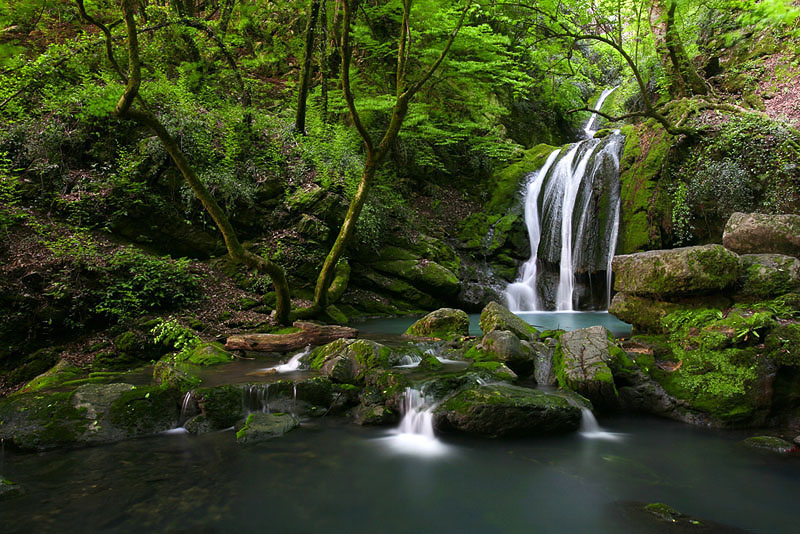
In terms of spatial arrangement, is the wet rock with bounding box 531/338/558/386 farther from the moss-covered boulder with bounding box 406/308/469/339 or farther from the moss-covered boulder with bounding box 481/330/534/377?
the moss-covered boulder with bounding box 406/308/469/339

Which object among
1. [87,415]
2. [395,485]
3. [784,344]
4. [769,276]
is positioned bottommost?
[395,485]

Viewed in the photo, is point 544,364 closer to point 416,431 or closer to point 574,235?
point 416,431

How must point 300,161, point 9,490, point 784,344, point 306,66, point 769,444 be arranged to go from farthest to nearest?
point 306,66 → point 300,161 → point 784,344 → point 769,444 → point 9,490

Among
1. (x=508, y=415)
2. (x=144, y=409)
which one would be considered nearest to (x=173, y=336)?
(x=144, y=409)

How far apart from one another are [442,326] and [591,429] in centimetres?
402

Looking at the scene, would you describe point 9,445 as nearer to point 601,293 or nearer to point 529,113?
point 601,293

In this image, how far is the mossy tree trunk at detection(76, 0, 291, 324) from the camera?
551 cm

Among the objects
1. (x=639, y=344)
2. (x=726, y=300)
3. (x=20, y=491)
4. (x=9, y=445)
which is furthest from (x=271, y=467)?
(x=726, y=300)

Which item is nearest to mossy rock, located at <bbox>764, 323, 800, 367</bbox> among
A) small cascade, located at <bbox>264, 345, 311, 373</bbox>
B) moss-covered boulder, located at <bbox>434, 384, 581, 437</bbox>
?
moss-covered boulder, located at <bbox>434, 384, 581, 437</bbox>

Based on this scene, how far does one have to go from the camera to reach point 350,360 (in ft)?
19.7

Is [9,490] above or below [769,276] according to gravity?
below

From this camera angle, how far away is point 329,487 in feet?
12.4

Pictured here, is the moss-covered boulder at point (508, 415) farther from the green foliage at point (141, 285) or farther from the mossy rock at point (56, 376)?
the green foliage at point (141, 285)

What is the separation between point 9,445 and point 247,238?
6726 mm
